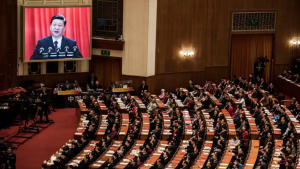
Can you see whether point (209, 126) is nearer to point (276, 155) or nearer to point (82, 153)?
point (276, 155)

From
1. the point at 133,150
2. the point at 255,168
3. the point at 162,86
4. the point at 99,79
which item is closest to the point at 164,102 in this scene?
the point at 162,86

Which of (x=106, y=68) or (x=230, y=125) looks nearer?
(x=230, y=125)

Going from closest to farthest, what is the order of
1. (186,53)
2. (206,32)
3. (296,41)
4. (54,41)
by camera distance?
(54,41) → (186,53) → (206,32) → (296,41)

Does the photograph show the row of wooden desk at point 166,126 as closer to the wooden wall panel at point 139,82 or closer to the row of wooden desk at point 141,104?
the row of wooden desk at point 141,104

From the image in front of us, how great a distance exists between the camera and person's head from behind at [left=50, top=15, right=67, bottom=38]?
27.2m

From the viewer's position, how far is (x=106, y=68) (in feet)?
96.0

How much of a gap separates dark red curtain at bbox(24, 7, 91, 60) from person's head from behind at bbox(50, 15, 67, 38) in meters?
0.16

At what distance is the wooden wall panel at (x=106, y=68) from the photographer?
29.0 meters

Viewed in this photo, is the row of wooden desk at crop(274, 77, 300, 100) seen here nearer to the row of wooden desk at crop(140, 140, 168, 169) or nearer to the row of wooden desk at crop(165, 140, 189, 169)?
the row of wooden desk at crop(165, 140, 189, 169)

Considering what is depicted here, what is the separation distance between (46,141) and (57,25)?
7.66 m

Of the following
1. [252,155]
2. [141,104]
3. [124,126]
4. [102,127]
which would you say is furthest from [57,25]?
[252,155]

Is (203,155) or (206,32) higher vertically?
(206,32)

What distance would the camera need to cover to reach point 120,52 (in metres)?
28.5

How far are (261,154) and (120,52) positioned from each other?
11991mm
